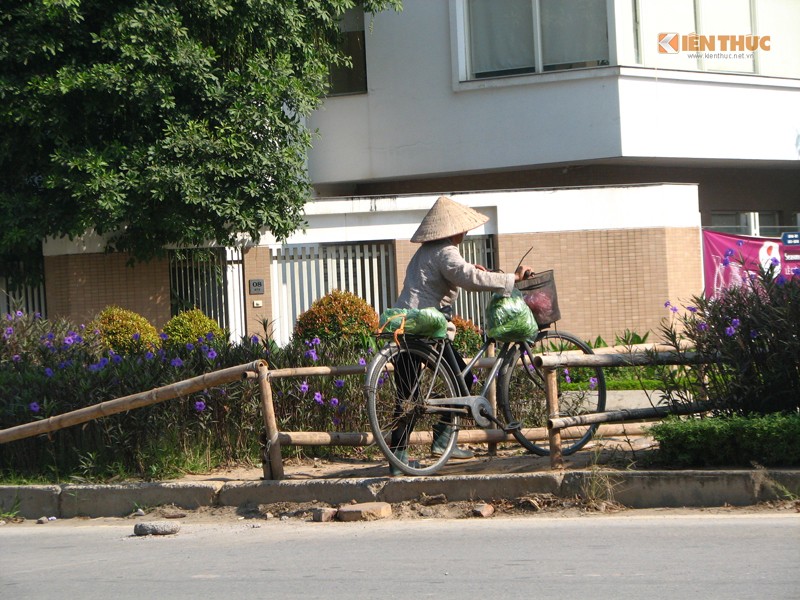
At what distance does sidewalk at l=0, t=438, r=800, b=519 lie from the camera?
22.9ft

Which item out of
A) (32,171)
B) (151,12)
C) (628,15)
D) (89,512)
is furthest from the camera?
A: (628,15)

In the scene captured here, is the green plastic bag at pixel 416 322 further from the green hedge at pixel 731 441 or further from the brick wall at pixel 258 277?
the brick wall at pixel 258 277

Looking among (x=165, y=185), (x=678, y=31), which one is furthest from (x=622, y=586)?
(x=678, y=31)

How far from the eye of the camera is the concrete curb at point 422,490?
22.8 feet

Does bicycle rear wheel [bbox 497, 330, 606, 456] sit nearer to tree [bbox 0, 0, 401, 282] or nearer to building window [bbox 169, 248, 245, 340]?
tree [bbox 0, 0, 401, 282]

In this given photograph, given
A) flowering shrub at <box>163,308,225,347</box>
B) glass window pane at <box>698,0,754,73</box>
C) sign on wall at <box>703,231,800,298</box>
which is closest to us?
flowering shrub at <box>163,308,225,347</box>

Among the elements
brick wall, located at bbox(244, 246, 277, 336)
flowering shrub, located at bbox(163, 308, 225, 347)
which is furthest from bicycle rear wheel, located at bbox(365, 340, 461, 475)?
brick wall, located at bbox(244, 246, 277, 336)

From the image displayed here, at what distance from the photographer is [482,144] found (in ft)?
62.5

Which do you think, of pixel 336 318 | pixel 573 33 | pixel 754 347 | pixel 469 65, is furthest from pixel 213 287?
pixel 754 347

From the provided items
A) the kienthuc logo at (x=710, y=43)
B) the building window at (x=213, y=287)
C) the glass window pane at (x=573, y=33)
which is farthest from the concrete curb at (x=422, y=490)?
the kienthuc logo at (x=710, y=43)

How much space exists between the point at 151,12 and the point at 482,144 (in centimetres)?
653

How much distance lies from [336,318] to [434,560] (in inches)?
374

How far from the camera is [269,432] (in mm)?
8062

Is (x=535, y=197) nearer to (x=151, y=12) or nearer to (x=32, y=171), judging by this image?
(x=151, y=12)
